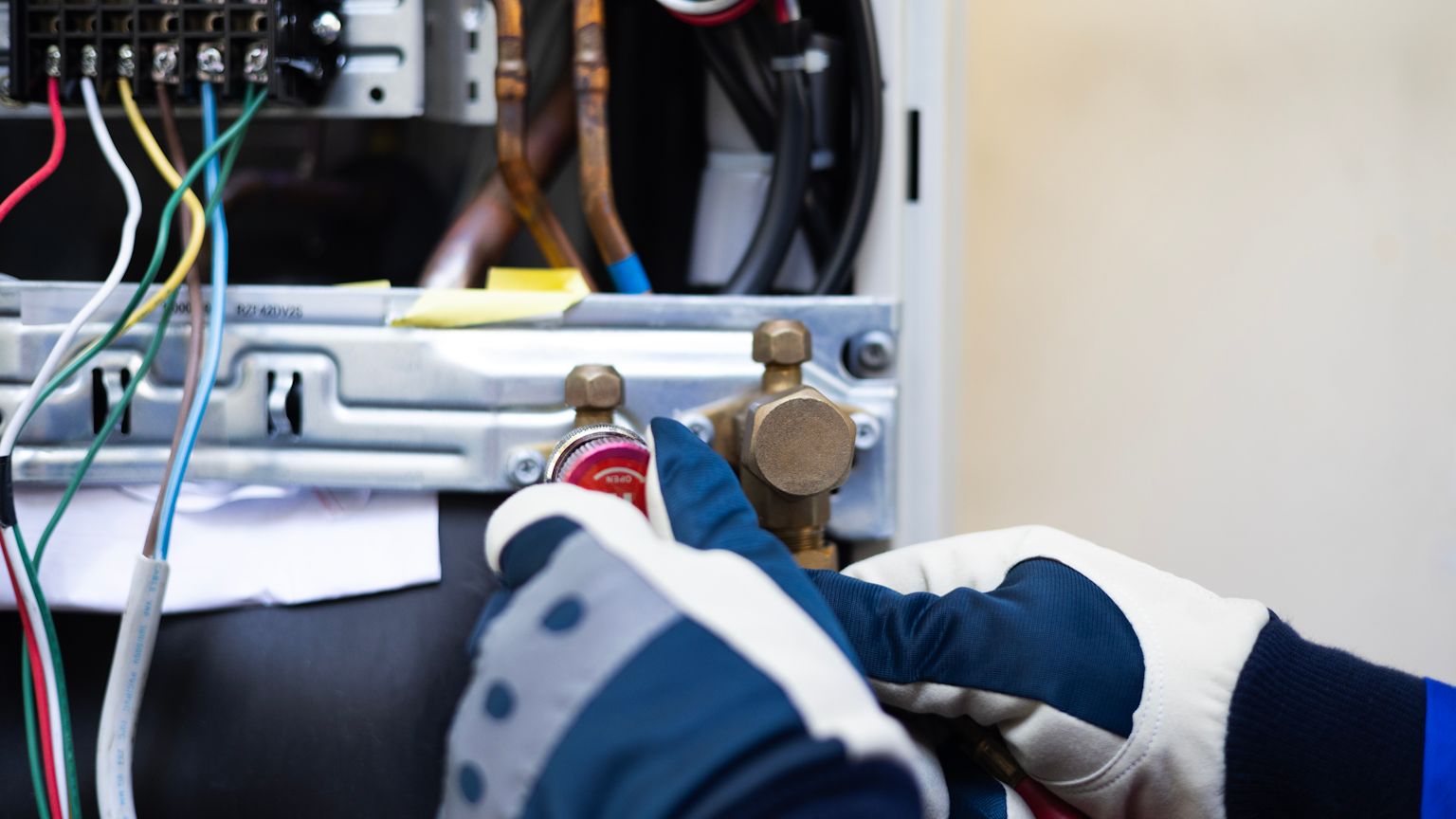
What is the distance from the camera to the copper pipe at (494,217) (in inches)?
24.7

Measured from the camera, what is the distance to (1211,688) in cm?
43

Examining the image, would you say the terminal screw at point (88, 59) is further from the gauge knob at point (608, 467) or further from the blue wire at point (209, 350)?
the gauge knob at point (608, 467)

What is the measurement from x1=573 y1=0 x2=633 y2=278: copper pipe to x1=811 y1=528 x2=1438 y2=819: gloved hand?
0.26 metres

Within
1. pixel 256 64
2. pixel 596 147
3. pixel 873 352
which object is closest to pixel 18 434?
pixel 256 64

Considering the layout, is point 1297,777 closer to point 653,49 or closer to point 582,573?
point 582,573

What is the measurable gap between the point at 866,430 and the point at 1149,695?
198mm

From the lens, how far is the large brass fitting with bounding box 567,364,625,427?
515 mm

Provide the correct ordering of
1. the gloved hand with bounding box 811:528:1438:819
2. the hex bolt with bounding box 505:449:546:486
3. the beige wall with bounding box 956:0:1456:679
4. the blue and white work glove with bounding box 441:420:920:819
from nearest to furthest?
the blue and white work glove with bounding box 441:420:920:819 → the gloved hand with bounding box 811:528:1438:819 → the hex bolt with bounding box 505:449:546:486 → the beige wall with bounding box 956:0:1456:679

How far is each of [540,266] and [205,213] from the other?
230mm

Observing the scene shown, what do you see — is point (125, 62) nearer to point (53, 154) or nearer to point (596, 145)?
point (53, 154)

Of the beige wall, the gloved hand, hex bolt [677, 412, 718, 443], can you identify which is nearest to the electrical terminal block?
hex bolt [677, 412, 718, 443]

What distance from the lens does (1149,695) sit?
429 millimetres

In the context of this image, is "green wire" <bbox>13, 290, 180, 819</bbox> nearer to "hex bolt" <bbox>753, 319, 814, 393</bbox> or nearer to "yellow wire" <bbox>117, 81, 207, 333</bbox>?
"yellow wire" <bbox>117, 81, 207, 333</bbox>

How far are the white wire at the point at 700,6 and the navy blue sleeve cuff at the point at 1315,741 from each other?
450 millimetres
